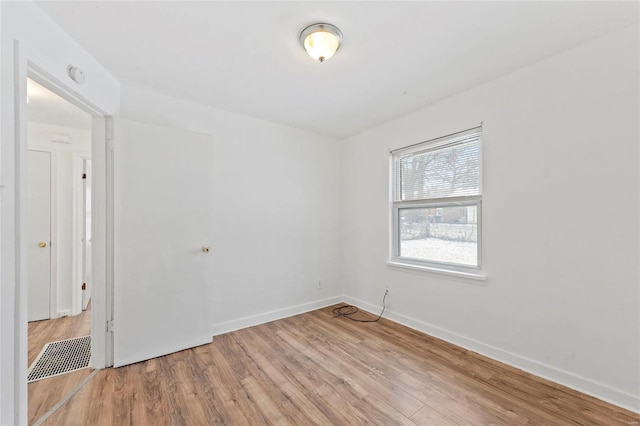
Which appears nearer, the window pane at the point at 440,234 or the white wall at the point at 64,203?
the window pane at the point at 440,234

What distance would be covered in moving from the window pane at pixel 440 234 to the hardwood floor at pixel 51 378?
10.7 feet

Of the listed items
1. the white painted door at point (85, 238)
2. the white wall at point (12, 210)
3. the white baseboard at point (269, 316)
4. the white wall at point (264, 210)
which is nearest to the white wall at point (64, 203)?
the white painted door at point (85, 238)

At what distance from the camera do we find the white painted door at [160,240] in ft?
7.37

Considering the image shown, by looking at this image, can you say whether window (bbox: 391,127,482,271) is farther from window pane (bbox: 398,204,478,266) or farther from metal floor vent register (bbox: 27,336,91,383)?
metal floor vent register (bbox: 27,336,91,383)

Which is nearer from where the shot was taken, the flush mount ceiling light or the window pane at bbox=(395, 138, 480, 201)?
the flush mount ceiling light

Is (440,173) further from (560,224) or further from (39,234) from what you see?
(39,234)

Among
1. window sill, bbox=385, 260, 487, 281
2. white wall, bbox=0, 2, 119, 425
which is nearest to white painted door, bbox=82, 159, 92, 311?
white wall, bbox=0, 2, 119, 425

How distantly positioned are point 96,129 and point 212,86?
1032 mm

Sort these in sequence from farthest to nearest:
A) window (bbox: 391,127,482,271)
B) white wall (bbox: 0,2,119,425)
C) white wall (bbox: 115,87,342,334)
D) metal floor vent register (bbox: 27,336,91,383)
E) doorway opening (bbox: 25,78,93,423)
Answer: doorway opening (bbox: 25,78,93,423) < white wall (bbox: 115,87,342,334) < window (bbox: 391,127,482,271) < metal floor vent register (bbox: 27,336,91,383) < white wall (bbox: 0,2,119,425)

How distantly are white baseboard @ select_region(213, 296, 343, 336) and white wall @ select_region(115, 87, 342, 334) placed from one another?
11mm

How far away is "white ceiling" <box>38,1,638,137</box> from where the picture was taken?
1.56 metres

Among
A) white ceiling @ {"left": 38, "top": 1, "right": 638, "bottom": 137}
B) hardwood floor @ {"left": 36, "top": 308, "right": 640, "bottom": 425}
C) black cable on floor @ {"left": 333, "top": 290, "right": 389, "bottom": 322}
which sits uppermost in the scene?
white ceiling @ {"left": 38, "top": 1, "right": 638, "bottom": 137}

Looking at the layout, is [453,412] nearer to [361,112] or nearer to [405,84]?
[405,84]

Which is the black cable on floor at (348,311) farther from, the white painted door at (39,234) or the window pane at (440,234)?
the white painted door at (39,234)
